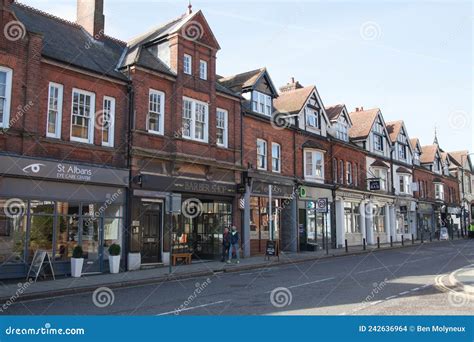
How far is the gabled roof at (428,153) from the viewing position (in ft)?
178

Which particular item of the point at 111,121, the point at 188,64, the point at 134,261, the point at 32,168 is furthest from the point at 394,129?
the point at 32,168

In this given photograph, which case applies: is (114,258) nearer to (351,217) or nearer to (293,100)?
(293,100)

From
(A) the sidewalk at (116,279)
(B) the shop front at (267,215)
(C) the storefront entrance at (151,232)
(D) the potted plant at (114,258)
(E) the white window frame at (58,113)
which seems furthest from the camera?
(B) the shop front at (267,215)

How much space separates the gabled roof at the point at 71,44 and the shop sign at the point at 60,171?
13.1ft

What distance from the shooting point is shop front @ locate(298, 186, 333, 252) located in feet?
95.9

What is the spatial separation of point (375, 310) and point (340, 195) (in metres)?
24.4

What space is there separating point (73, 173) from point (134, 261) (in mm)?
4461

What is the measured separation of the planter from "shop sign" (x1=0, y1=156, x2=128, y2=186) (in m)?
2.95

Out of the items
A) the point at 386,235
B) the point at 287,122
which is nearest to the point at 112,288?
the point at 287,122

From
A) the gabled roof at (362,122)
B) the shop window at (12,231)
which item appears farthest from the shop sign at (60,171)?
the gabled roof at (362,122)

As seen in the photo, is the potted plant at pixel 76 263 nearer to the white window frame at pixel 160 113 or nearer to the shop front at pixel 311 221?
the white window frame at pixel 160 113

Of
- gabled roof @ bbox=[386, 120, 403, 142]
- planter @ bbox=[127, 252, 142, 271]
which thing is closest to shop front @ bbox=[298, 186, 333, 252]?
planter @ bbox=[127, 252, 142, 271]

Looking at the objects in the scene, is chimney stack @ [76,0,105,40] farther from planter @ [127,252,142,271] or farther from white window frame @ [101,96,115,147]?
planter @ [127,252,142,271]

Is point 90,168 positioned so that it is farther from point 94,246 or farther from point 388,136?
point 388,136
